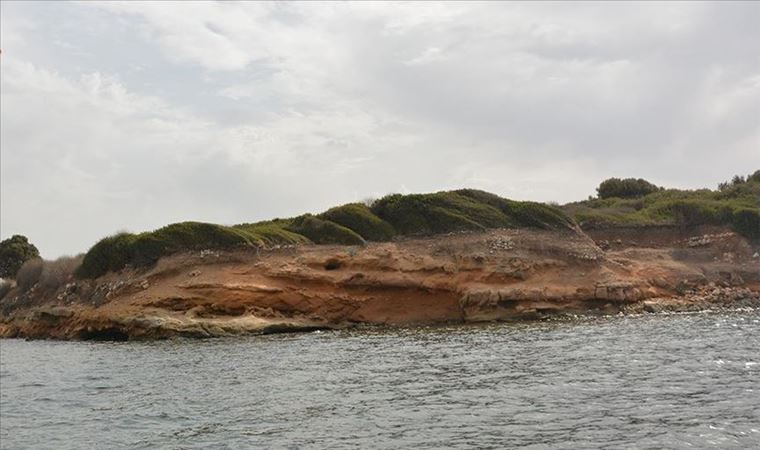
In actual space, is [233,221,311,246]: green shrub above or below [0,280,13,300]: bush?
above

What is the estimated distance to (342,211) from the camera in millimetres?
44781

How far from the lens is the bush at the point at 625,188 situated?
6956 cm

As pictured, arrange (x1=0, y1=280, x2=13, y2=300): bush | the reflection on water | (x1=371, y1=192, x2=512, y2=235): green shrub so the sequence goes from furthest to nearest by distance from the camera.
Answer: (x1=0, y1=280, x2=13, y2=300): bush < (x1=371, y1=192, x2=512, y2=235): green shrub < the reflection on water

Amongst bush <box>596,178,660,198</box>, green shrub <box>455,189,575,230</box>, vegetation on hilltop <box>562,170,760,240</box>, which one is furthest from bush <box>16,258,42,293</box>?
bush <box>596,178,660,198</box>

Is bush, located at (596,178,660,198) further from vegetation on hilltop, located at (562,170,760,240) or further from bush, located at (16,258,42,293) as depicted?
bush, located at (16,258,42,293)

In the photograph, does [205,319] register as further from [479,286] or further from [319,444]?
[319,444]

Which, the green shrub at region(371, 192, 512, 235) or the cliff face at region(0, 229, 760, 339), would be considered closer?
the cliff face at region(0, 229, 760, 339)

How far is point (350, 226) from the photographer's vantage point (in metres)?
44.0

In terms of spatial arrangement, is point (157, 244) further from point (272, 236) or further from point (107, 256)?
point (272, 236)

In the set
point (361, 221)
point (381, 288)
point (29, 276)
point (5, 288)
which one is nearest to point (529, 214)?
point (361, 221)

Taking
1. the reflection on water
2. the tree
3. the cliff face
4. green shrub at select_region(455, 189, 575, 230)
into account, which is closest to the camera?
the reflection on water

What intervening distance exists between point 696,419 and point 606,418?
5.11ft

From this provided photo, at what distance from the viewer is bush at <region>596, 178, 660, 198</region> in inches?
2739

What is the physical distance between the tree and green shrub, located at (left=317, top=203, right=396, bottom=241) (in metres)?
37.6
